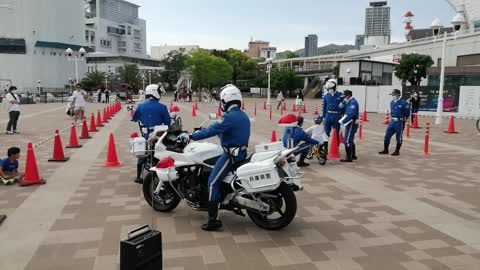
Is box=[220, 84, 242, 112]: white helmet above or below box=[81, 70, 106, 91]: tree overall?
below

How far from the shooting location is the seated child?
773 cm

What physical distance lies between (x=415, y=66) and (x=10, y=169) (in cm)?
5138

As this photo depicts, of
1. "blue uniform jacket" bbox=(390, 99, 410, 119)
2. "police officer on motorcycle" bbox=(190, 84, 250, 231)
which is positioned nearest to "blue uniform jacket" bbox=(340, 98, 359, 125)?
"blue uniform jacket" bbox=(390, 99, 410, 119)

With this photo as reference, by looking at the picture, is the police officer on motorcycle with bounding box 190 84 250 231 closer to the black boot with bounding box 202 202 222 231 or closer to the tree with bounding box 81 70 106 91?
the black boot with bounding box 202 202 222 231

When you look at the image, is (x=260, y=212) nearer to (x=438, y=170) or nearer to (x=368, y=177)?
(x=368, y=177)

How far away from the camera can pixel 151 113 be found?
25.2 ft

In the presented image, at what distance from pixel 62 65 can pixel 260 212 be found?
98.7 metres

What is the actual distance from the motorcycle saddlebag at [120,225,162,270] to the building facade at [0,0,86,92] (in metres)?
91.7

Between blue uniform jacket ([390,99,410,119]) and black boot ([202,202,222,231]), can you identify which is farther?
blue uniform jacket ([390,99,410,119])

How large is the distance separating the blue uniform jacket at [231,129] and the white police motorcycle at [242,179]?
9.3 inches

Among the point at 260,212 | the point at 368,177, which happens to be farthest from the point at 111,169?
the point at 368,177

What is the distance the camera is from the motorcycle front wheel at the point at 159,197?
20.1 feet

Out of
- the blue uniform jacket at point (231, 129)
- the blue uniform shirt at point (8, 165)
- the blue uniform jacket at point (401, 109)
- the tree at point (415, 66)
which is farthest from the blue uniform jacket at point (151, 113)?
the tree at point (415, 66)

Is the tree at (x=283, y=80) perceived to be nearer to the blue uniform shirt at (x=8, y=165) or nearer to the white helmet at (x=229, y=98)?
the blue uniform shirt at (x=8, y=165)
